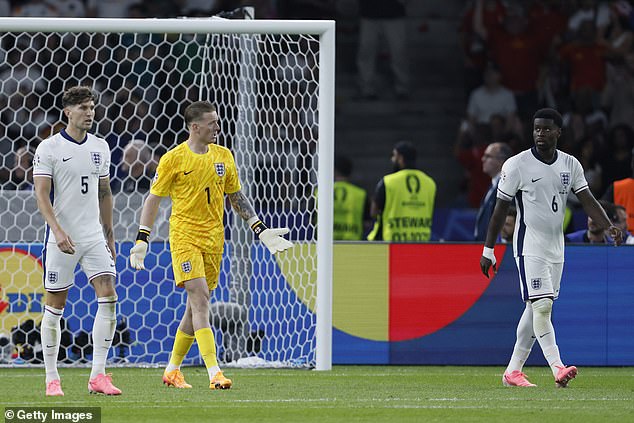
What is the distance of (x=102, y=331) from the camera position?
9.08 m

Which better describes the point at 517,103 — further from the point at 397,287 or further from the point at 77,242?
the point at 77,242

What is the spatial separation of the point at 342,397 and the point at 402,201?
481cm

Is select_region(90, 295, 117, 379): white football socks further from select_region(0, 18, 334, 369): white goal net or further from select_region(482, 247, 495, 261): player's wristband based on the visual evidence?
select_region(482, 247, 495, 261): player's wristband

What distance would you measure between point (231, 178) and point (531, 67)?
10.4 metres

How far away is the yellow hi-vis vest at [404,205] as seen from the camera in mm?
13414

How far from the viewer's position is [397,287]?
12.2 m

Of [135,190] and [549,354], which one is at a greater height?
[135,190]

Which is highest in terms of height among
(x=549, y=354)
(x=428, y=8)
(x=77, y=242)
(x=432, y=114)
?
(x=428, y=8)

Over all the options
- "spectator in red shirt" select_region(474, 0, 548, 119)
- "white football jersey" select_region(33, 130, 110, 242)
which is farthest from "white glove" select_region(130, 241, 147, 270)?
"spectator in red shirt" select_region(474, 0, 548, 119)

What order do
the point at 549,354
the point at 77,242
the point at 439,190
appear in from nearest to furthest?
1. the point at 77,242
2. the point at 549,354
3. the point at 439,190

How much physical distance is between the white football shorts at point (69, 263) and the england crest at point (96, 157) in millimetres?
522

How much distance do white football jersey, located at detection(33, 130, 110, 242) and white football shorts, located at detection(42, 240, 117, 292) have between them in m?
0.06

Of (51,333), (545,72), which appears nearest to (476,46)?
(545,72)

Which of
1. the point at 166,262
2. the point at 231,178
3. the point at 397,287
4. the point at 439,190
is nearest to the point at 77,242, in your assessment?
the point at 231,178
